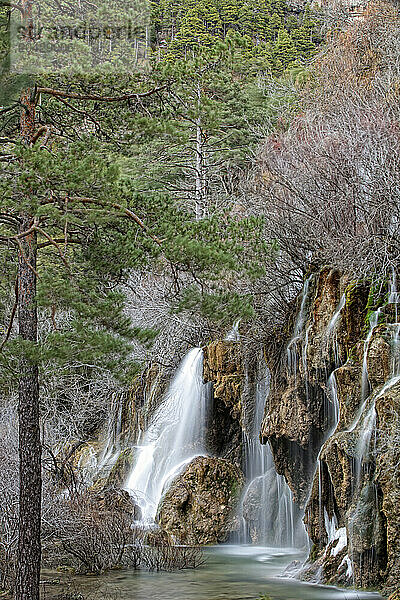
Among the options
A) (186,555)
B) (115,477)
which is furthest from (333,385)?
(115,477)

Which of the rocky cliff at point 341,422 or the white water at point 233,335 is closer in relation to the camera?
the rocky cliff at point 341,422

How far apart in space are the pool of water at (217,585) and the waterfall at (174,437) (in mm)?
3997

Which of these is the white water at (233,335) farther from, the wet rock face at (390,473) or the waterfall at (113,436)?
the wet rock face at (390,473)

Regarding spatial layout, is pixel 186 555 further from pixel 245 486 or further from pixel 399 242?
pixel 399 242

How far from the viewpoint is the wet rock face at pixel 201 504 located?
1652cm

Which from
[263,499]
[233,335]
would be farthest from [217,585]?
[233,335]

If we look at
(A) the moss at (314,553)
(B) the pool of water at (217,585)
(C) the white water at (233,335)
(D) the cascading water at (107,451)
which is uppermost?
(C) the white water at (233,335)

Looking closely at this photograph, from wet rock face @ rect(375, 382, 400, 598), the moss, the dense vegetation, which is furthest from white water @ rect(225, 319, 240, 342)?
wet rock face @ rect(375, 382, 400, 598)

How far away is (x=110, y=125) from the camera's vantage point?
11375 millimetres

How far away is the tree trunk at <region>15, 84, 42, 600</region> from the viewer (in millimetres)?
9930

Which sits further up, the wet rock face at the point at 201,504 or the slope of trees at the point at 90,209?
the slope of trees at the point at 90,209

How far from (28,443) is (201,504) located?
7291 millimetres

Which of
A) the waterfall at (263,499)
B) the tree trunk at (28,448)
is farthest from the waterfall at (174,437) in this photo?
the tree trunk at (28,448)

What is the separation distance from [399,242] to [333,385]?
2828mm
